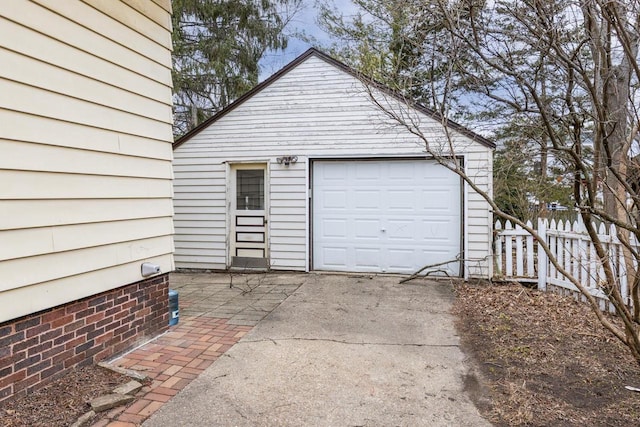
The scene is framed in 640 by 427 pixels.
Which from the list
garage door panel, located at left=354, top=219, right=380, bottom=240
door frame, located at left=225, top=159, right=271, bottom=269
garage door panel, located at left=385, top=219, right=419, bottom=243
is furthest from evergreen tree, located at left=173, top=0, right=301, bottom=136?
garage door panel, located at left=385, top=219, right=419, bottom=243

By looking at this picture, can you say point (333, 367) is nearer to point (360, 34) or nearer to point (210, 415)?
point (210, 415)

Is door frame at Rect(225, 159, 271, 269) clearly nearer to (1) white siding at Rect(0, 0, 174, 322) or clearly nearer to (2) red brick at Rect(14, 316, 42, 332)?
(1) white siding at Rect(0, 0, 174, 322)

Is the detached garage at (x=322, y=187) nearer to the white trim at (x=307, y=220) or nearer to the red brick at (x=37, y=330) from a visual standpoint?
the white trim at (x=307, y=220)

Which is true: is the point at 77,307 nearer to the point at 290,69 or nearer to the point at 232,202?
the point at 232,202

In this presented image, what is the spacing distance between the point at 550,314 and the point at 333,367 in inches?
120

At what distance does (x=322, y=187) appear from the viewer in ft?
24.7

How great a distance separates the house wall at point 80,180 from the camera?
2.48 meters

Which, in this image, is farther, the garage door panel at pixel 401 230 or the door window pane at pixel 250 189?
the door window pane at pixel 250 189

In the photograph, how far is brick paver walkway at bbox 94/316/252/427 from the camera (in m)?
2.60

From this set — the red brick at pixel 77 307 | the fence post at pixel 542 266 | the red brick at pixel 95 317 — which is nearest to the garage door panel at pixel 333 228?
the fence post at pixel 542 266

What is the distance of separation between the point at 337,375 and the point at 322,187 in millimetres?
4726

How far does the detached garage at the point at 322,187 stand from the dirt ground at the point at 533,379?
2345 mm

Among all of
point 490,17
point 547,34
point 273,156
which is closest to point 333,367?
point 547,34

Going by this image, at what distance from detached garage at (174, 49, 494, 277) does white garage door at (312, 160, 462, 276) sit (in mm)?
18
